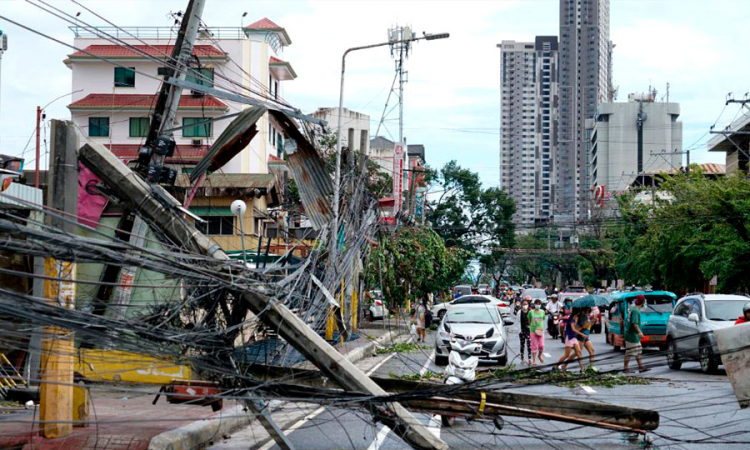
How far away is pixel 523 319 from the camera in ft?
84.5

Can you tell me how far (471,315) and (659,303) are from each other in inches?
289

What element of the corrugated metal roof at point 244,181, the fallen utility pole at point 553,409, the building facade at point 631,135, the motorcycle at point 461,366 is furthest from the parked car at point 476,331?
the building facade at point 631,135

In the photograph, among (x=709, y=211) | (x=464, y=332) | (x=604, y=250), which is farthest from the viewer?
(x=604, y=250)

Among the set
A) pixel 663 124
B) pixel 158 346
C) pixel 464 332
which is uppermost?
pixel 663 124

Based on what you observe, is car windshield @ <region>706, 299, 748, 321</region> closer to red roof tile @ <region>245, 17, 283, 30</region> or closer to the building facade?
red roof tile @ <region>245, 17, 283, 30</region>

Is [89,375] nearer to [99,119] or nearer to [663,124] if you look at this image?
[99,119]

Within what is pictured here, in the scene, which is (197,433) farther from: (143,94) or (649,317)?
(143,94)

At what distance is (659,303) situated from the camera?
93.1 feet

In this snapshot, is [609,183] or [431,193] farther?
Result: [609,183]

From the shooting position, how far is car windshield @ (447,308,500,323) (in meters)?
24.6

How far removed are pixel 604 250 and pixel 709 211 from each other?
4716cm

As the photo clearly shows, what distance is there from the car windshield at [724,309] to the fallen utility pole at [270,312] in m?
14.4

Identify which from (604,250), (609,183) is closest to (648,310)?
(604,250)

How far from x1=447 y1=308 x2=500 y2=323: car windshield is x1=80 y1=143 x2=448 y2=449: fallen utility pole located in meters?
16.1
